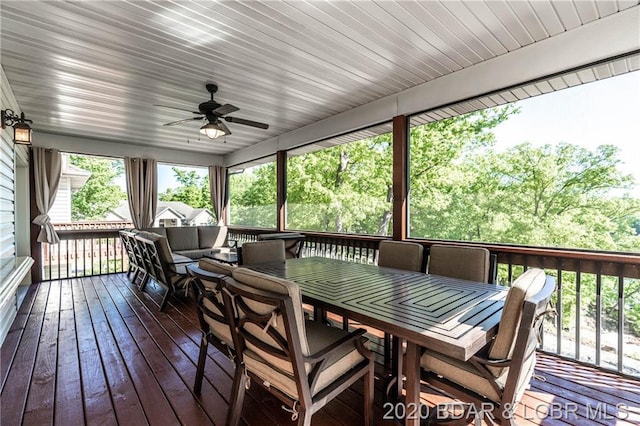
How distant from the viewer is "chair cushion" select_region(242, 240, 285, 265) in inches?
120

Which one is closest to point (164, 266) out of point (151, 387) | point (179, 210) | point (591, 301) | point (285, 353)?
point (151, 387)

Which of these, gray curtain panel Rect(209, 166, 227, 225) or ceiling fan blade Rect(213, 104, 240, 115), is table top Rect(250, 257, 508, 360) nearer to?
ceiling fan blade Rect(213, 104, 240, 115)

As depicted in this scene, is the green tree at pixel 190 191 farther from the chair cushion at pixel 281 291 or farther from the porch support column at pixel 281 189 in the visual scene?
the chair cushion at pixel 281 291

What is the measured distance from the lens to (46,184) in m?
5.24

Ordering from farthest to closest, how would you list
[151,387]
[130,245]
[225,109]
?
1. [130,245]
2. [225,109]
3. [151,387]

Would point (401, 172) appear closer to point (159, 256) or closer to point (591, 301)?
point (591, 301)

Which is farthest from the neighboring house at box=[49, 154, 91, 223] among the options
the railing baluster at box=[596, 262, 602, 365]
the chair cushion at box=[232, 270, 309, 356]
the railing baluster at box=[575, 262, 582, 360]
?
the railing baluster at box=[596, 262, 602, 365]

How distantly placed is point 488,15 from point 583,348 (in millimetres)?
2887

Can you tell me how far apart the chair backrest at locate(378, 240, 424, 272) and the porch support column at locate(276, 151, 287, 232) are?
10.0 ft

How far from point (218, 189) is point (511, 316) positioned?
7430 mm

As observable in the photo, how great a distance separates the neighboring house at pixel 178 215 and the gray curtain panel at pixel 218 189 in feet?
0.90

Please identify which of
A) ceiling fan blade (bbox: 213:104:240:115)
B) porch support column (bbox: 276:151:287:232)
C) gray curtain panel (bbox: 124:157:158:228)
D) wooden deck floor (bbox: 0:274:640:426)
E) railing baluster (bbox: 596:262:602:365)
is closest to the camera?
wooden deck floor (bbox: 0:274:640:426)

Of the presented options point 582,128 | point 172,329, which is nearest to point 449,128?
point 582,128

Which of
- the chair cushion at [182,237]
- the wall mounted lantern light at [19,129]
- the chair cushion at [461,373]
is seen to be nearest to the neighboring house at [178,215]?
the chair cushion at [182,237]
